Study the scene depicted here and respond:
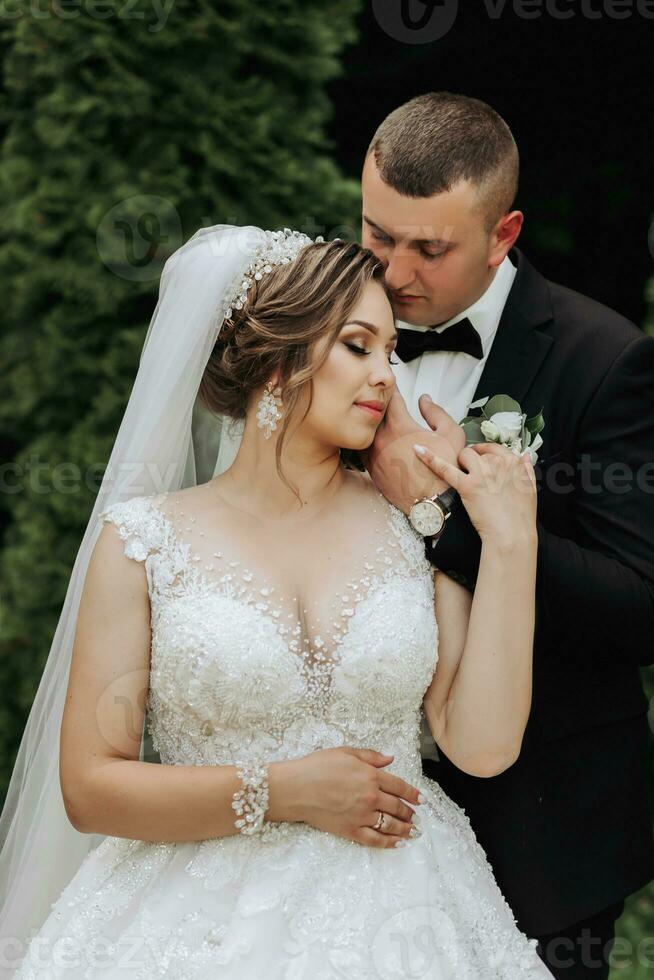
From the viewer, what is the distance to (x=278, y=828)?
2691 millimetres

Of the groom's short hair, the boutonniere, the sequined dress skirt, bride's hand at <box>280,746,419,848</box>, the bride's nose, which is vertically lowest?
the sequined dress skirt

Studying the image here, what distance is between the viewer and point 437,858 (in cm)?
278

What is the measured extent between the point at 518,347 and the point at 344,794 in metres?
1.28

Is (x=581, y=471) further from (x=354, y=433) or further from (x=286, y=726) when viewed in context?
(x=286, y=726)

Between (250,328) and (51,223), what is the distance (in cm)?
250

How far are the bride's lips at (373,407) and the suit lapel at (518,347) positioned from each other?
1.36ft

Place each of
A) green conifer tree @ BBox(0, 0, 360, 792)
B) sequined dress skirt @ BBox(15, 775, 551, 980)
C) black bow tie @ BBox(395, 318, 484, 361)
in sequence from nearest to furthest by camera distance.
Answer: sequined dress skirt @ BBox(15, 775, 551, 980) → black bow tie @ BBox(395, 318, 484, 361) → green conifer tree @ BBox(0, 0, 360, 792)

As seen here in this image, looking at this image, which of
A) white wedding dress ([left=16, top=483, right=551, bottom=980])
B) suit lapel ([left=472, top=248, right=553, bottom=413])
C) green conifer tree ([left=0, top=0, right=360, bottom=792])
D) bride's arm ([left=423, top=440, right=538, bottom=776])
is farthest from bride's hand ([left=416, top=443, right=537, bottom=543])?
green conifer tree ([left=0, top=0, right=360, bottom=792])

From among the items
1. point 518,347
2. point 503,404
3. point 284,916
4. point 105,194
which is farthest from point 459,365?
point 105,194

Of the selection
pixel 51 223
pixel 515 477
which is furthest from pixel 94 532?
pixel 51 223

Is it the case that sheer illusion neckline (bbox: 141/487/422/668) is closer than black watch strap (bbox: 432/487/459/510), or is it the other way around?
sheer illusion neckline (bbox: 141/487/422/668)

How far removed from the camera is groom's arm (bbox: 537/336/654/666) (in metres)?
2.87

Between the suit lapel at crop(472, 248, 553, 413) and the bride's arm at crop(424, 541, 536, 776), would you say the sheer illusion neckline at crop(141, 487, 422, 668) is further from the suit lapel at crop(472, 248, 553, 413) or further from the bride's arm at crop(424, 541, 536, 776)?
the suit lapel at crop(472, 248, 553, 413)

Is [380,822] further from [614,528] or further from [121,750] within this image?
[614,528]
